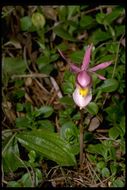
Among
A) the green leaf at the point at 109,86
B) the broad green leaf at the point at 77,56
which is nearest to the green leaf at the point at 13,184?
the green leaf at the point at 109,86

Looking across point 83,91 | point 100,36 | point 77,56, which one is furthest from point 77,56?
point 83,91

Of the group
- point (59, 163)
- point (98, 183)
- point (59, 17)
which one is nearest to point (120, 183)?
point (98, 183)

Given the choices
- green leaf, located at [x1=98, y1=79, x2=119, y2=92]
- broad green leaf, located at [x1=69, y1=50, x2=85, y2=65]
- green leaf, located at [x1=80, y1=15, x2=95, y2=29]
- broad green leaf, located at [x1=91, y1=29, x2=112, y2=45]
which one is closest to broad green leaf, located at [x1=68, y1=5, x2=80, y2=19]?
green leaf, located at [x1=80, y1=15, x2=95, y2=29]

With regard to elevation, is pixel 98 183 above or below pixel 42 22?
below

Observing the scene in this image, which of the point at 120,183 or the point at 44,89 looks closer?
the point at 120,183

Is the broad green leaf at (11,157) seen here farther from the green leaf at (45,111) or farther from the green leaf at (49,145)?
the green leaf at (45,111)

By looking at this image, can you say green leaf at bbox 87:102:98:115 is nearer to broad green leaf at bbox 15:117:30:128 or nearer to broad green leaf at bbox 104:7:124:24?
broad green leaf at bbox 15:117:30:128

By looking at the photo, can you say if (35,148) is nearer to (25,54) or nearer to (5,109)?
(5,109)
